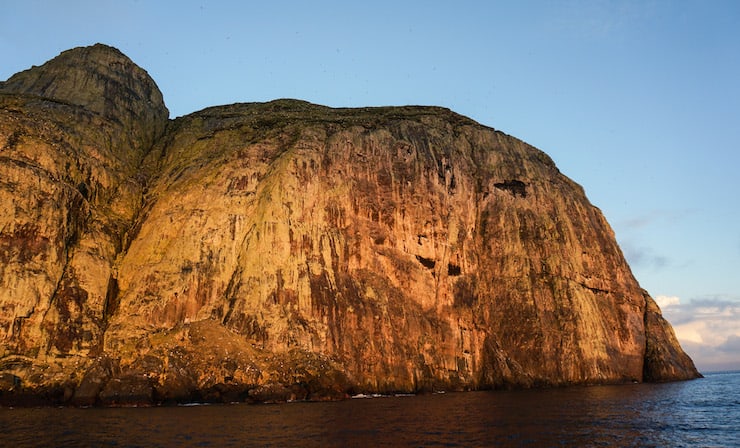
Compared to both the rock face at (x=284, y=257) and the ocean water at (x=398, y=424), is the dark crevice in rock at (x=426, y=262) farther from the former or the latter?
the ocean water at (x=398, y=424)

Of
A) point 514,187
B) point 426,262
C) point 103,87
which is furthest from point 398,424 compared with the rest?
point 103,87

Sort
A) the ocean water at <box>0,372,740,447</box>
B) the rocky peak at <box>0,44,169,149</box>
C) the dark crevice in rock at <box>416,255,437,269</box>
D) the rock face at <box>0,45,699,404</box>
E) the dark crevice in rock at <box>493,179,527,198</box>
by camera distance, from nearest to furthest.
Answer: the ocean water at <box>0,372,740,447</box> < the rock face at <box>0,45,699,404</box> < the dark crevice in rock at <box>416,255,437,269</box> < the rocky peak at <box>0,44,169,149</box> < the dark crevice in rock at <box>493,179,527,198</box>

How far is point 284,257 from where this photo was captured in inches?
2704

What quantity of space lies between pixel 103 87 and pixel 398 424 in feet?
248

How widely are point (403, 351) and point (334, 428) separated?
1350 inches

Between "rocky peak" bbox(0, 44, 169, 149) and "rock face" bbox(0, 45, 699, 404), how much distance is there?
463mm

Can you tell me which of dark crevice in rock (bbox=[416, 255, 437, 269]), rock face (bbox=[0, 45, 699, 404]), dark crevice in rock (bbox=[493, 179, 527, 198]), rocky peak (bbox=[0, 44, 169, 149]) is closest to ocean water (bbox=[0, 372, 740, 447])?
rock face (bbox=[0, 45, 699, 404])

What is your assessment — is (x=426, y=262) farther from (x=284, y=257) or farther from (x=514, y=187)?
(x=514, y=187)

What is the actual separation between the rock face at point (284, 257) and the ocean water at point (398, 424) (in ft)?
31.4

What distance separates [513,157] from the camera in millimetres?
94375

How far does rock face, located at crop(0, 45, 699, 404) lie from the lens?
58.9 m

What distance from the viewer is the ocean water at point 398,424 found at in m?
30.6

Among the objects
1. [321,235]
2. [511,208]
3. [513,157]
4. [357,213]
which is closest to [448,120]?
[513,157]

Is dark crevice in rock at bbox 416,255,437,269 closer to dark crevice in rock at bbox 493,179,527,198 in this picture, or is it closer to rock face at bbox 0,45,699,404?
rock face at bbox 0,45,699,404
